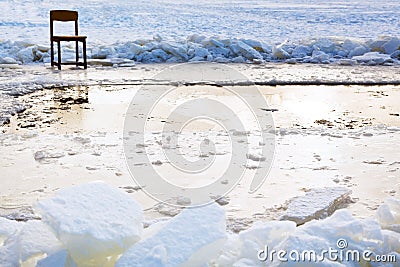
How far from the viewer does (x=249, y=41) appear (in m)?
10.3

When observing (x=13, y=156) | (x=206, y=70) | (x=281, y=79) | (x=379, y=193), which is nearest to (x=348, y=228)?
(x=379, y=193)

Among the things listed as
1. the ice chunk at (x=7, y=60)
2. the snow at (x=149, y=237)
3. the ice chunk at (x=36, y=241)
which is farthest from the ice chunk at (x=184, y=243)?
the ice chunk at (x=7, y=60)

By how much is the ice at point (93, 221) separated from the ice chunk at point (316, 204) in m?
0.89

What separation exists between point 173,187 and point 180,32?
14.4 meters

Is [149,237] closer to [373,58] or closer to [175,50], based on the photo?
[175,50]

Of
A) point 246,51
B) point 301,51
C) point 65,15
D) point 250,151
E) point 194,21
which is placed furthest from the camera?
point 194,21

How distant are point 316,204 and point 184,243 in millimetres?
1108

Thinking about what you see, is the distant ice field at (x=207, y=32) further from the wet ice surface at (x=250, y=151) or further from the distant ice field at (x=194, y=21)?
the wet ice surface at (x=250, y=151)

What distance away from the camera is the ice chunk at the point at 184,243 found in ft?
5.32

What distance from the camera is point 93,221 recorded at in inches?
68.6

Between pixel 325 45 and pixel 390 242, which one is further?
pixel 325 45

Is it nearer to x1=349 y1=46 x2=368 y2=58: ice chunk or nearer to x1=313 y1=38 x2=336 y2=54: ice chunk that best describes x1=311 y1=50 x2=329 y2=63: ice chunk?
x1=313 y1=38 x2=336 y2=54: ice chunk

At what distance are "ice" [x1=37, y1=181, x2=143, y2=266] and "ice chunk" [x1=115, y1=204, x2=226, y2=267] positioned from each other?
0.08m

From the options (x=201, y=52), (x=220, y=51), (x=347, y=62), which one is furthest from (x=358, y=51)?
(x=201, y=52)
